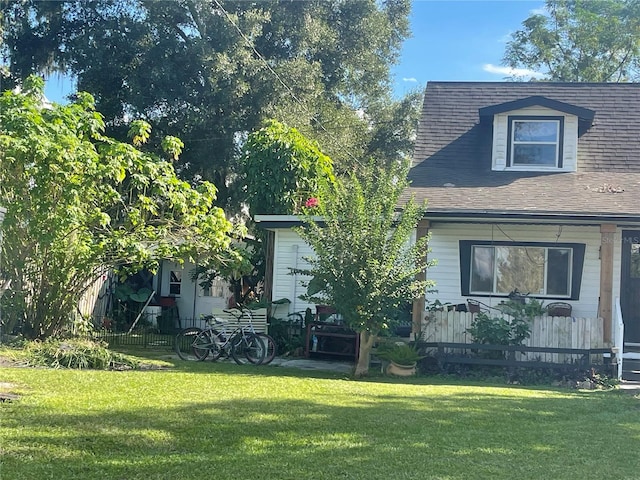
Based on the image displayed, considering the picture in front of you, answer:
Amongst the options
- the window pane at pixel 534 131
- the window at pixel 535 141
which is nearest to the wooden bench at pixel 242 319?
the window at pixel 535 141

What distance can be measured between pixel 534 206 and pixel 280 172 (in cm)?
676

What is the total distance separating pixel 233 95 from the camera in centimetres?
2161

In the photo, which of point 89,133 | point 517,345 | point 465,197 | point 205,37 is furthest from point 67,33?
point 517,345

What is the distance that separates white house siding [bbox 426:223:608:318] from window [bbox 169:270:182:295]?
9357 mm

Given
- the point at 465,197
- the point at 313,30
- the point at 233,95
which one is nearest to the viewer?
the point at 465,197

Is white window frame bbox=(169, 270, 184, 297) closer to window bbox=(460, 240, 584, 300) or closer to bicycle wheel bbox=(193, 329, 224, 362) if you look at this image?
bicycle wheel bbox=(193, 329, 224, 362)

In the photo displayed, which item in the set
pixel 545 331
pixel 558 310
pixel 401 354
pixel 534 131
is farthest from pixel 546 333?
pixel 534 131

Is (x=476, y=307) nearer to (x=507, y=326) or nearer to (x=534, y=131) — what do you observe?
(x=507, y=326)

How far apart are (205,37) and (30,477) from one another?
19.1 m

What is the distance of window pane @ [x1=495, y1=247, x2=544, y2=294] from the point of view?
1400cm

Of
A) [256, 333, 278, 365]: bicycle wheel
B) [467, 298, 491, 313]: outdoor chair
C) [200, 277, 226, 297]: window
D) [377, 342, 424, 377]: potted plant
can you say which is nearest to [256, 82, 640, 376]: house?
[467, 298, 491, 313]: outdoor chair

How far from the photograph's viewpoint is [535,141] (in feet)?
52.4

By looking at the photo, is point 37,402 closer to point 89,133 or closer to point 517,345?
point 89,133

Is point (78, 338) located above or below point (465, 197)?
below
